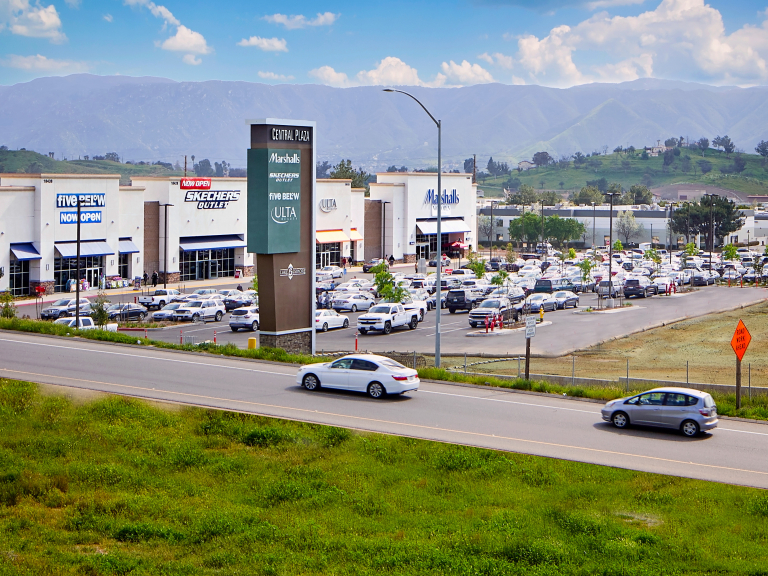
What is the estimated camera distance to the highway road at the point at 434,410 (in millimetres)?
20016

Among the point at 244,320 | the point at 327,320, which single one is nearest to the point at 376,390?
the point at 244,320

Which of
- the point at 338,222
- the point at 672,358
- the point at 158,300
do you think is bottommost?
the point at 672,358

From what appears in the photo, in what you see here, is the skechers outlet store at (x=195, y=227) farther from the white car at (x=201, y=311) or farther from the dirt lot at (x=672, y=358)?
the dirt lot at (x=672, y=358)

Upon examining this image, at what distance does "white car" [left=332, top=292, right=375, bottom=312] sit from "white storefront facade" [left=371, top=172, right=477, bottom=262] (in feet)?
131

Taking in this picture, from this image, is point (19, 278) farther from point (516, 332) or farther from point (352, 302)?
point (516, 332)

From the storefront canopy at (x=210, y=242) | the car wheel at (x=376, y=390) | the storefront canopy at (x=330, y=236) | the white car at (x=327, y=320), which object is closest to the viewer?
the car wheel at (x=376, y=390)

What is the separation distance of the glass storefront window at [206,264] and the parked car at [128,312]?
23.0m

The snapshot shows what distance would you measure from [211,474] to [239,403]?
12.7 feet

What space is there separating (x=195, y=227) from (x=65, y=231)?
13.6 m

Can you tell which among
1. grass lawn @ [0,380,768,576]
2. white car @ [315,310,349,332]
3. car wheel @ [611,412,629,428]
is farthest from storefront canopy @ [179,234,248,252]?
car wheel @ [611,412,629,428]

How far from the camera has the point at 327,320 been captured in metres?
51.0

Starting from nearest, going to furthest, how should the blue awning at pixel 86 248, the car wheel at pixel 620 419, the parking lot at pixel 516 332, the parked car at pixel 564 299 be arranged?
the car wheel at pixel 620 419 → the parking lot at pixel 516 332 → the parked car at pixel 564 299 → the blue awning at pixel 86 248

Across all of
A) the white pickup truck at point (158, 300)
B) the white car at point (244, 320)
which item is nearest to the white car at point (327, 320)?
the white car at point (244, 320)

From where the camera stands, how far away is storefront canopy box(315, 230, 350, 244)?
291 feet
